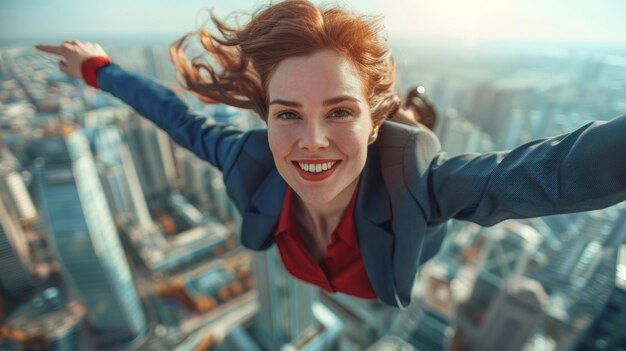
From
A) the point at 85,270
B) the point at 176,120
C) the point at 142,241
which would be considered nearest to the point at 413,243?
the point at 176,120

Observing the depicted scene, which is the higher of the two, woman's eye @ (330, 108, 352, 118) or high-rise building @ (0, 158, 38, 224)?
woman's eye @ (330, 108, 352, 118)

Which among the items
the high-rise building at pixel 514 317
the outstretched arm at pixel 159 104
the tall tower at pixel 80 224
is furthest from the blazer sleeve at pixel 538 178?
the high-rise building at pixel 514 317

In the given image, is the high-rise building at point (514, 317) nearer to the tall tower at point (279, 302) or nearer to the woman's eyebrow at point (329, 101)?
the tall tower at point (279, 302)

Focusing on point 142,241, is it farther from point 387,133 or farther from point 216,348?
point 387,133

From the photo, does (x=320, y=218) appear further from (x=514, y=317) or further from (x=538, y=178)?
(x=514, y=317)

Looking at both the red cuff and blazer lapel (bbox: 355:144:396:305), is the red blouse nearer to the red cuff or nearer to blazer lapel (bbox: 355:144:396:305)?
blazer lapel (bbox: 355:144:396:305)

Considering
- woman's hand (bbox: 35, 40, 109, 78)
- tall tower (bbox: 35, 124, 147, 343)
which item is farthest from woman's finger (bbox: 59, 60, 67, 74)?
tall tower (bbox: 35, 124, 147, 343)
